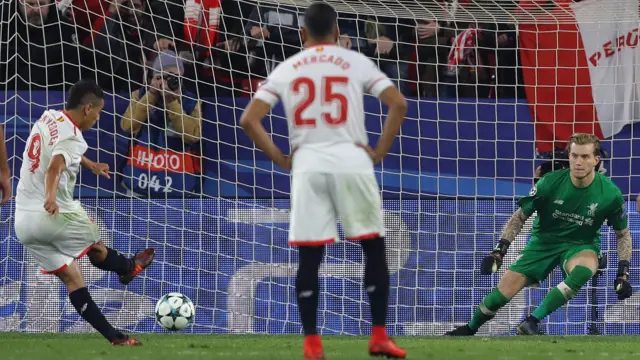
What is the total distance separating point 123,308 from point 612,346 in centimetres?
430

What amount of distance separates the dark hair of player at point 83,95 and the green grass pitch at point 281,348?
5.15 feet

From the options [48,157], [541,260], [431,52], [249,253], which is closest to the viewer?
[48,157]

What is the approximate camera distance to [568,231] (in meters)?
9.74

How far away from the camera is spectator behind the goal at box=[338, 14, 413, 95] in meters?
11.8

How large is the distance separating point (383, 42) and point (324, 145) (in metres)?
5.49

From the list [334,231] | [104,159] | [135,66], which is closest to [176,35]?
[135,66]

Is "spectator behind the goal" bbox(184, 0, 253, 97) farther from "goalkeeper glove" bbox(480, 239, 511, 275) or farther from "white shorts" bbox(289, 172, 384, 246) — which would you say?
"white shorts" bbox(289, 172, 384, 246)

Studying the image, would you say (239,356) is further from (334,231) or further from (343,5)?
(343,5)

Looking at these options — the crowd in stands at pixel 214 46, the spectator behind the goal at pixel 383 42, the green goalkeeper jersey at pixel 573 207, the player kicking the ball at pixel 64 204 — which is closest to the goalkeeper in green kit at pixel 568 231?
the green goalkeeper jersey at pixel 573 207

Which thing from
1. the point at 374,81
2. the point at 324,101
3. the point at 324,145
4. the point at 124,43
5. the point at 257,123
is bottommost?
the point at 324,145

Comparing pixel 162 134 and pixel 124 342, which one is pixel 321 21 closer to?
pixel 124 342

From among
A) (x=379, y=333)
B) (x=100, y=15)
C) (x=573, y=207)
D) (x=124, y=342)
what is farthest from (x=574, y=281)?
(x=100, y=15)

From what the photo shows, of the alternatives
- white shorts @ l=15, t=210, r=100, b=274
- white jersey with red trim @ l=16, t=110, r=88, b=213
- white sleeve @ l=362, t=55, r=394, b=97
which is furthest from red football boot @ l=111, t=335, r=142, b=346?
white sleeve @ l=362, t=55, r=394, b=97

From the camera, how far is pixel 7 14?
11.3 metres
